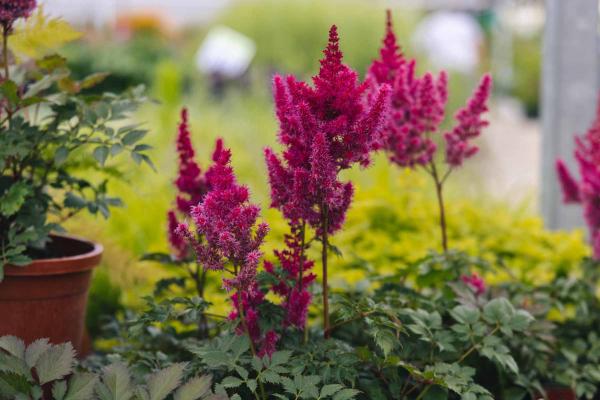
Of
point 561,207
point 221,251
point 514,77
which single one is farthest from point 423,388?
point 514,77

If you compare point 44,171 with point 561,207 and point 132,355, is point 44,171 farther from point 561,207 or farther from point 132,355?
point 561,207

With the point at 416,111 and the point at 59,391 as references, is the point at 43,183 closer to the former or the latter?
the point at 59,391

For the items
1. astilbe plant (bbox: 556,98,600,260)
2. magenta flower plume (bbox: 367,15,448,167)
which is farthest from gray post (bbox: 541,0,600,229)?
magenta flower plume (bbox: 367,15,448,167)

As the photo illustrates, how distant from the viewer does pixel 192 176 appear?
85.2 inches

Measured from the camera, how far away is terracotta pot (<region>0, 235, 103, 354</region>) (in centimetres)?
209

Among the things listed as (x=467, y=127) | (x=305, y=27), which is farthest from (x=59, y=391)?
(x=305, y=27)

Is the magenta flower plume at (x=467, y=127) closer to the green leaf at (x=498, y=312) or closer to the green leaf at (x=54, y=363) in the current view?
the green leaf at (x=498, y=312)

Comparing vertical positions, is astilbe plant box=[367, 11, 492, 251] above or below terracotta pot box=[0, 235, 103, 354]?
above

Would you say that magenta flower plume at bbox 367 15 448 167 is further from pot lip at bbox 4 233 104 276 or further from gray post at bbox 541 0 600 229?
gray post at bbox 541 0 600 229

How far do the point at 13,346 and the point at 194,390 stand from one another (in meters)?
0.39

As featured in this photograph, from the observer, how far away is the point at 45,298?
6.98 feet

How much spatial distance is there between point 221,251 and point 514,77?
18616mm

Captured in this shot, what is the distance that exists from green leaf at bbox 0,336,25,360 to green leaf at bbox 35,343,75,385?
0.15ft

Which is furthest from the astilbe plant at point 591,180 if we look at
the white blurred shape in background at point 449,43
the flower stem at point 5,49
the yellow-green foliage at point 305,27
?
the yellow-green foliage at point 305,27
